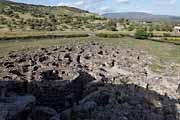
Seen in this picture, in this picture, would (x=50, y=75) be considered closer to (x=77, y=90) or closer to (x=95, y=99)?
(x=77, y=90)

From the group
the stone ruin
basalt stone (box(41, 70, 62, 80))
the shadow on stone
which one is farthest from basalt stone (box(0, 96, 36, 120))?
basalt stone (box(41, 70, 62, 80))

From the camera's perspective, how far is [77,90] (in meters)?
29.6

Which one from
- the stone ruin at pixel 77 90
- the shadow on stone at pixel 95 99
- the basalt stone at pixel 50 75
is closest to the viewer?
the stone ruin at pixel 77 90

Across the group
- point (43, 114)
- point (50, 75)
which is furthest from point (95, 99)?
point (50, 75)

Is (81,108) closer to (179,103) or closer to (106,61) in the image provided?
(179,103)

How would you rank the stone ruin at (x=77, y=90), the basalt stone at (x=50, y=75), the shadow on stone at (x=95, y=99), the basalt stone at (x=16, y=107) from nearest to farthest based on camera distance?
the basalt stone at (x=16, y=107), the stone ruin at (x=77, y=90), the shadow on stone at (x=95, y=99), the basalt stone at (x=50, y=75)

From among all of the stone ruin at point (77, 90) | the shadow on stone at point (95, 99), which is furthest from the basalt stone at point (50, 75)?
the shadow on stone at point (95, 99)

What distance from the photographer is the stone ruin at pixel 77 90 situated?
2314cm

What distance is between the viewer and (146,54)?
50781mm

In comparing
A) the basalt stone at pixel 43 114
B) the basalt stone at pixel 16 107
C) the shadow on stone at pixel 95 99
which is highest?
the basalt stone at pixel 16 107

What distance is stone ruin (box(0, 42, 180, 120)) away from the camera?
75.9 feet

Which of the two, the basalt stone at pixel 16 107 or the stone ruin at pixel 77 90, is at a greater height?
the basalt stone at pixel 16 107

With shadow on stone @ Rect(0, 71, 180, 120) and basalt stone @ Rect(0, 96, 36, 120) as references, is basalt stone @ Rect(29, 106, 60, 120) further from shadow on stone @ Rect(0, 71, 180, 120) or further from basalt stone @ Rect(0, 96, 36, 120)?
shadow on stone @ Rect(0, 71, 180, 120)

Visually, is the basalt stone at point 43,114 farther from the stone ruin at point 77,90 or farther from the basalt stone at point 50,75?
the basalt stone at point 50,75
